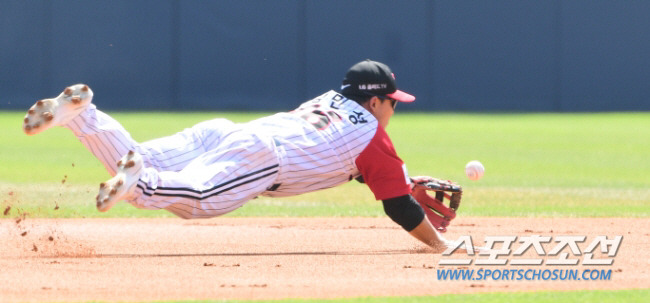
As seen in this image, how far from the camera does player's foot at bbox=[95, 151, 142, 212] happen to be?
172 inches

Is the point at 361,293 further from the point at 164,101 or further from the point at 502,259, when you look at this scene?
the point at 164,101

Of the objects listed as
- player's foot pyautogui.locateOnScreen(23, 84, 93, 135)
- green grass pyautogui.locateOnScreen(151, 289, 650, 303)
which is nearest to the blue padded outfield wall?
player's foot pyautogui.locateOnScreen(23, 84, 93, 135)

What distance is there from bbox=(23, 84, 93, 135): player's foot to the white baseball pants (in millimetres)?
96

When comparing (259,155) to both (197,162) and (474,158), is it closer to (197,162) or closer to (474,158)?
(197,162)

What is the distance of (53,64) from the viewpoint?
24.3 meters

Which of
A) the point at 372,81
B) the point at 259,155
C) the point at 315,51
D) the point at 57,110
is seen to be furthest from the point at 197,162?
the point at 315,51

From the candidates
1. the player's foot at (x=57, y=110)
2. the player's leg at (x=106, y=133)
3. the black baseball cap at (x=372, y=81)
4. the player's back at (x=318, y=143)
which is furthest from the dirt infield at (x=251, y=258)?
the black baseball cap at (x=372, y=81)

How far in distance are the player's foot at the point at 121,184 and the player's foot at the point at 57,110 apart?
0.53 meters

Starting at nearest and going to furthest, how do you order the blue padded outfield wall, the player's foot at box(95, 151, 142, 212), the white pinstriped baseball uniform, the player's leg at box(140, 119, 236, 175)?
the player's foot at box(95, 151, 142, 212), the white pinstriped baseball uniform, the player's leg at box(140, 119, 236, 175), the blue padded outfield wall

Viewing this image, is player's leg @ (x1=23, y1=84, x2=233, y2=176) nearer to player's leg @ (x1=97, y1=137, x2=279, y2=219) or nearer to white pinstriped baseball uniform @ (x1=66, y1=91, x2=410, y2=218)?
white pinstriped baseball uniform @ (x1=66, y1=91, x2=410, y2=218)

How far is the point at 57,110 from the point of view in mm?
4941

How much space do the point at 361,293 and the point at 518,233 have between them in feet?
9.72

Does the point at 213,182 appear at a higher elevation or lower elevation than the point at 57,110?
lower

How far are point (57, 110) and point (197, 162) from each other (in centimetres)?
76
